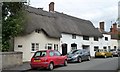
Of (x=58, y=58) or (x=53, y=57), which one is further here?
(x=58, y=58)

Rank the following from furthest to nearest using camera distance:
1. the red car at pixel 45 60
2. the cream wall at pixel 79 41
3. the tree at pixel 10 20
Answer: the cream wall at pixel 79 41, the tree at pixel 10 20, the red car at pixel 45 60

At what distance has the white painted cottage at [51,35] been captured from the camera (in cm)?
2930

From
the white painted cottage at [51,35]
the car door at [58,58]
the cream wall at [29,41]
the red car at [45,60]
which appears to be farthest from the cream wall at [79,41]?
the red car at [45,60]

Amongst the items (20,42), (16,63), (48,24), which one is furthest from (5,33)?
(48,24)

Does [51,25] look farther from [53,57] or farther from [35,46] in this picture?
[53,57]

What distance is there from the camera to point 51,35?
108 feet

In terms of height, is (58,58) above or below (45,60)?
above

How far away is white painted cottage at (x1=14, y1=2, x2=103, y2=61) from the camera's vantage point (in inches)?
1154

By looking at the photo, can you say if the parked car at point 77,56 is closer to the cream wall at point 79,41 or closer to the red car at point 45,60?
the red car at point 45,60

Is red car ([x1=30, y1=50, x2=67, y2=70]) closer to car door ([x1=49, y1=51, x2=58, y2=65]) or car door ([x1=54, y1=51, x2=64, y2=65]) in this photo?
car door ([x1=49, y1=51, x2=58, y2=65])

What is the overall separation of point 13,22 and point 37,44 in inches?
339

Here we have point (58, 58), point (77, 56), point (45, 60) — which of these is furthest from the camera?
point (77, 56)

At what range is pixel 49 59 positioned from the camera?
Result: 65.6 feet

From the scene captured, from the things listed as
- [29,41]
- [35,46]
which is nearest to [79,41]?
[35,46]
